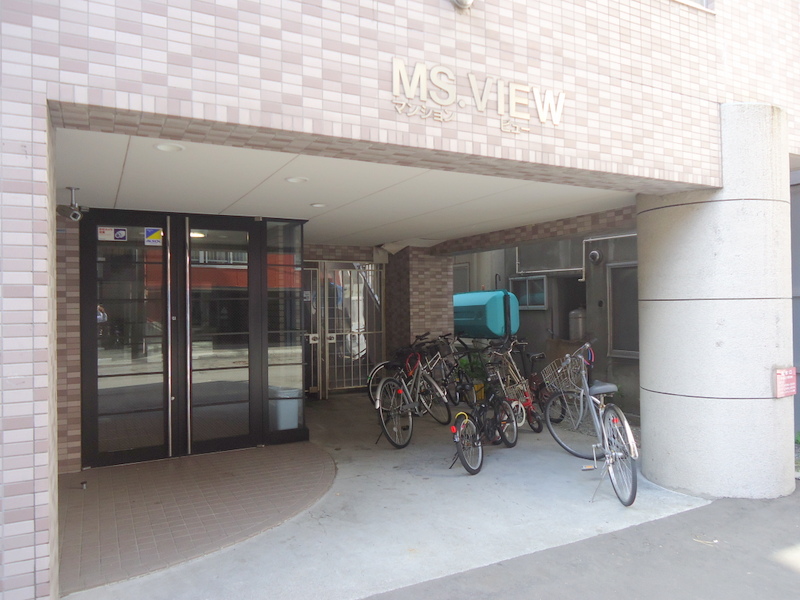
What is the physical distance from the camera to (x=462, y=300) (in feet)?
36.7

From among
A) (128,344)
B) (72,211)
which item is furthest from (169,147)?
(128,344)

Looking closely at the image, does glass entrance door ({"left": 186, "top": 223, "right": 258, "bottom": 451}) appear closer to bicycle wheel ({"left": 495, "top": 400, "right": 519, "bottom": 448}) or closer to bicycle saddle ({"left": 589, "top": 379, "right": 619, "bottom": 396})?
bicycle wheel ({"left": 495, "top": 400, "right": 519, "bottom": 448})

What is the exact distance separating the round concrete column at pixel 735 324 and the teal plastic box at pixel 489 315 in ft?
17.2

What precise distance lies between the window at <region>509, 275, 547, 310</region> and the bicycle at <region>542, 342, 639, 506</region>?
3530 millimetres

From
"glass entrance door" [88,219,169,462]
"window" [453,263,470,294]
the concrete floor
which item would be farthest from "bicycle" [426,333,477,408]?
"window" [453,263,470,294]

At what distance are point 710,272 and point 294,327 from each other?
4.31 m

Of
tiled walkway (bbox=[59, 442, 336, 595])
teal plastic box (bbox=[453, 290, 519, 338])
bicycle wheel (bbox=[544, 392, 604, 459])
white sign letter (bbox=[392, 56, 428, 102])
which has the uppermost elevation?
white sign letter (bbox=[392, 56, 428, 102])

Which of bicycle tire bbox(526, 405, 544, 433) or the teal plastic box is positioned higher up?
the teal plastic box

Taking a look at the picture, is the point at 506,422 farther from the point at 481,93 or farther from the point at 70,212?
the point at 70,212

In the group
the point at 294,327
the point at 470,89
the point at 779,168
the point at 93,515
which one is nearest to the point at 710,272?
the point at 779,168

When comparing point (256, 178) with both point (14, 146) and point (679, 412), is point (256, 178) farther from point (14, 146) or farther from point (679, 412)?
point (679, 412)

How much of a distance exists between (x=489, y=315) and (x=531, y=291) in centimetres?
273

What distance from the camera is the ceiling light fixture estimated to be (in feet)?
11.2

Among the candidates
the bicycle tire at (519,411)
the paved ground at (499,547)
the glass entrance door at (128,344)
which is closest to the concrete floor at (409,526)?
the paved ground at (499,547)
